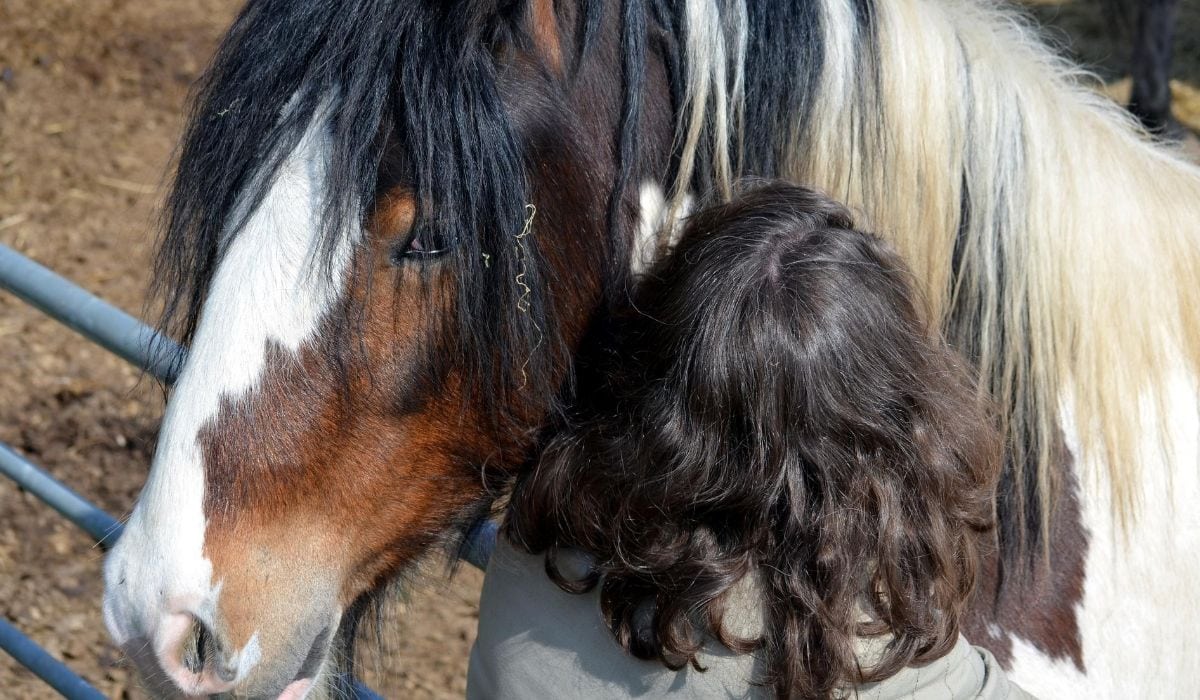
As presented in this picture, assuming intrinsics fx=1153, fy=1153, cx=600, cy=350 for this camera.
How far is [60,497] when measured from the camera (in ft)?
6.19

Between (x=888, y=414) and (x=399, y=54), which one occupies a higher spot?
(x=399, y=54)

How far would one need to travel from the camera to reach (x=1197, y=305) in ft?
4.81

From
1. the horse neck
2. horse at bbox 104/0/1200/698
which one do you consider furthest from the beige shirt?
the horse neck

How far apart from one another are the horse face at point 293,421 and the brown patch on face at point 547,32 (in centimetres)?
2

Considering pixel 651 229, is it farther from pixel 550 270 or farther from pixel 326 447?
pixel 326 447

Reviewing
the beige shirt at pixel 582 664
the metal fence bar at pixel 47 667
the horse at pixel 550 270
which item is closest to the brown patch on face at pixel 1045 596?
the horse at pixel 550 270

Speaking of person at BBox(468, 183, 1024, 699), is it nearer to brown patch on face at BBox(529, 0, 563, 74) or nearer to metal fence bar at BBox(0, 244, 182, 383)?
brown patch on face at BBox(529, 0, 563, 74)

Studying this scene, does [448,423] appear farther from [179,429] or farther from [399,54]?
[399,54]

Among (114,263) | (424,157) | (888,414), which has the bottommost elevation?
(114,263)

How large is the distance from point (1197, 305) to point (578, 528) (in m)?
0.87

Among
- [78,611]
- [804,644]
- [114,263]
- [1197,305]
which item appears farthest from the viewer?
[114,263]

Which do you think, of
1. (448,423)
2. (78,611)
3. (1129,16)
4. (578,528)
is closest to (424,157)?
(448,423)

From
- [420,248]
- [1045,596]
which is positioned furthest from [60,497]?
[1045,596]

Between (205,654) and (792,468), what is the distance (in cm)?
59
